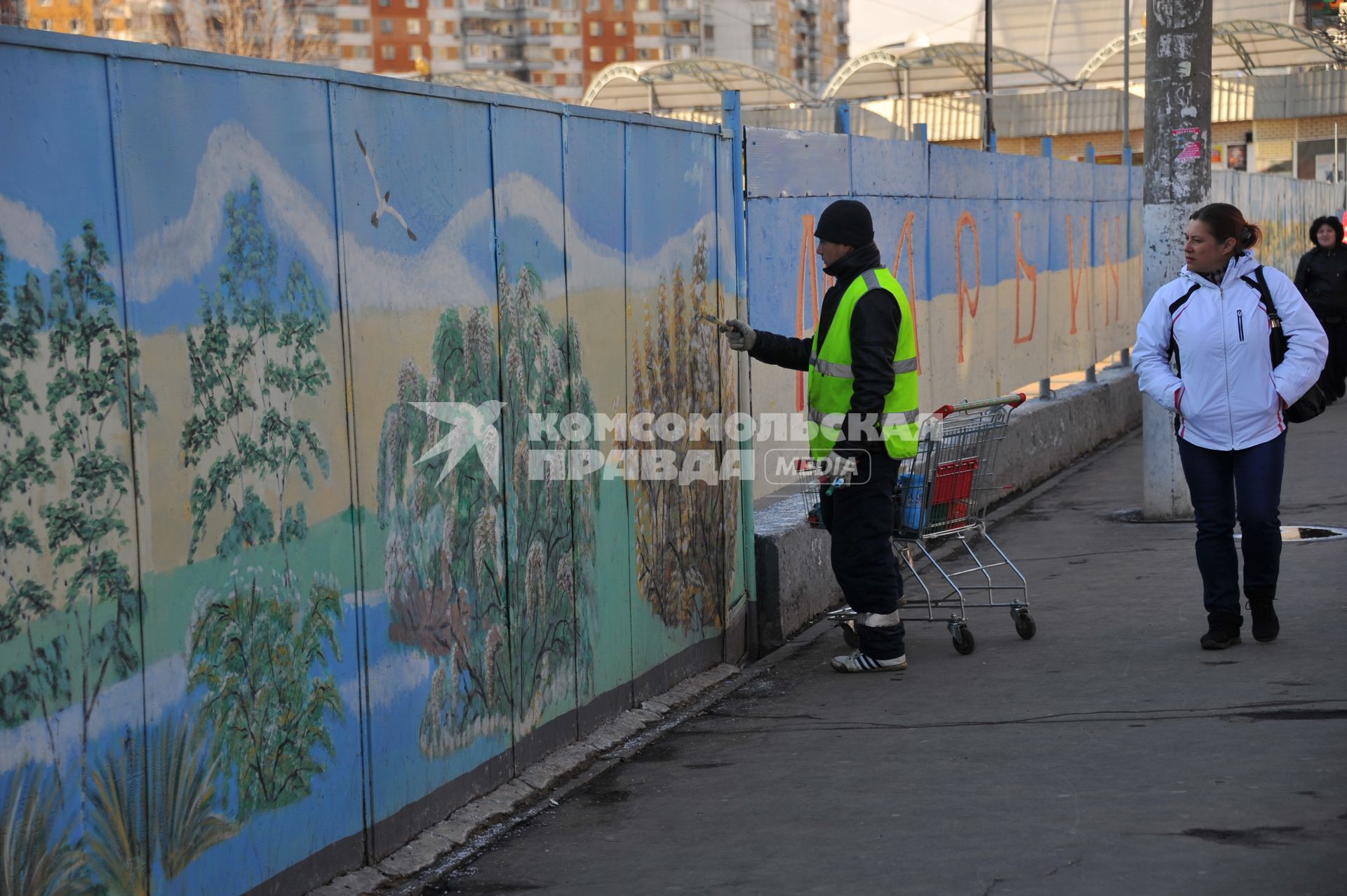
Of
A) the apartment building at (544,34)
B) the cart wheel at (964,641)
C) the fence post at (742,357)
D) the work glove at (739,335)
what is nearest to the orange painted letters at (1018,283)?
the fence post at (742,357)

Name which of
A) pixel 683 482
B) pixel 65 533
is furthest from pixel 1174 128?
pixel 65 533

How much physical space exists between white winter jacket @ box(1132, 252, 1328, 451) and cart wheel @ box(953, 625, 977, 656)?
50.5 inches

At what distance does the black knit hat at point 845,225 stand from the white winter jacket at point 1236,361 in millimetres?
1297

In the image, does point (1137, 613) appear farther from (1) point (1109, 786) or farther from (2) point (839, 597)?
(1) point (1109, 786)

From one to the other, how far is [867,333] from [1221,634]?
209 centimetres

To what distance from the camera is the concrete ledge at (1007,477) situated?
830cm

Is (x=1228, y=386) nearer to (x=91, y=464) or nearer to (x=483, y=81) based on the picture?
(x=91, y=464)

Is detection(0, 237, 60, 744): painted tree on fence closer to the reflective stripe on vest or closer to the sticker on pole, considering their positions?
the reflective stripe on vest

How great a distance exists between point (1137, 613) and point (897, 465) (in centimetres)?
190

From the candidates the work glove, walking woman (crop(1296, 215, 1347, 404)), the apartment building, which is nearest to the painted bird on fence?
the work glove

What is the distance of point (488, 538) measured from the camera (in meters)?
5.68

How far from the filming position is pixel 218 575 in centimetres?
427

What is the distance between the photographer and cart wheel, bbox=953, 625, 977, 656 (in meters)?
7.81

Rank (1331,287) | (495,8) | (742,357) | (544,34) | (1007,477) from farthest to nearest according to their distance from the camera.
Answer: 1. (544,34)
2. (495,8)
3. (1331,287)
4. (1007,477)
5. (742,357)
